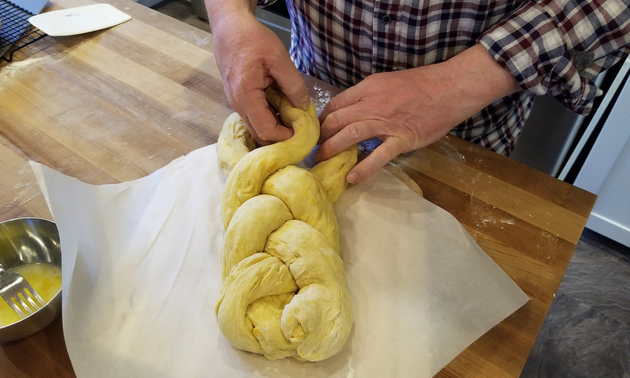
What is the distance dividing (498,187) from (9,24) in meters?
1.70

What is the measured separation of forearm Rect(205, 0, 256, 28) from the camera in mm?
1160

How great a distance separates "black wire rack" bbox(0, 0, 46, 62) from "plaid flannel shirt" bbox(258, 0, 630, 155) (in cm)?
94

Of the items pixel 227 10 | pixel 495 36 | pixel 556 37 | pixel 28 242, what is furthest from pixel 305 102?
pixel 28 242

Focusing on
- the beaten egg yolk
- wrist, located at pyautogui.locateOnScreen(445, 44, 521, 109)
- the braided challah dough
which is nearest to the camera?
the braided challah dough

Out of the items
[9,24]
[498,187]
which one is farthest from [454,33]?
[9,24]

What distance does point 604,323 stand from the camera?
6.22 ft

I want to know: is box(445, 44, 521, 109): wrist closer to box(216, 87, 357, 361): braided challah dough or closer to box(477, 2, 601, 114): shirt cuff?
box(477, 2, 601, 114): shirt cuff

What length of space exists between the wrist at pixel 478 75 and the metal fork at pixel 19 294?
3.22 feet

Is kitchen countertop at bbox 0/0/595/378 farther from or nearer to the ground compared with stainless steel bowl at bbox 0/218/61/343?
farther from the ground

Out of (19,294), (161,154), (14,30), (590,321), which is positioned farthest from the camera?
(590,321)

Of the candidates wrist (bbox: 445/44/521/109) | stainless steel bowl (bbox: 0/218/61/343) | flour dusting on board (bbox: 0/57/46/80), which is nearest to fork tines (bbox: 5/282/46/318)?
stainless steel bowl (bbox: 0/218/61/343)

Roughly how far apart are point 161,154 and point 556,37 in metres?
0.99

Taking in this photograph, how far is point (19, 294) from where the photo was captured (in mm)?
853

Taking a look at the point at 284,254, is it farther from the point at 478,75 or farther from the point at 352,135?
the point at 478,75
